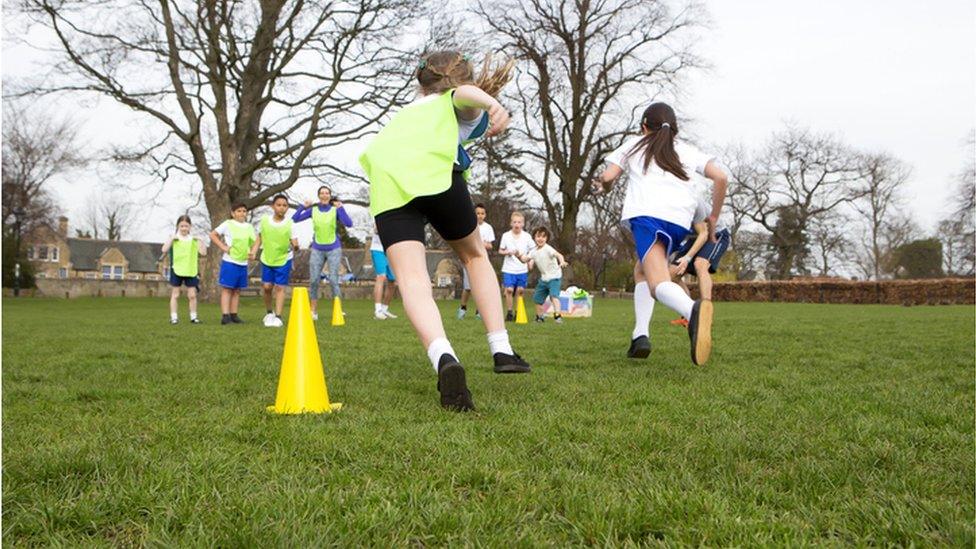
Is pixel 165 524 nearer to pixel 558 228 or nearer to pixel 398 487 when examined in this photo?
pixel 398 487

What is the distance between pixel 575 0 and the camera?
31922 millimetres

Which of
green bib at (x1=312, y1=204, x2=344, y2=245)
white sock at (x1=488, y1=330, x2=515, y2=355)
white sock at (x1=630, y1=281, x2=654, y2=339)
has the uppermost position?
green bib at (x1=312, y1=204, x2=344, y2=245)

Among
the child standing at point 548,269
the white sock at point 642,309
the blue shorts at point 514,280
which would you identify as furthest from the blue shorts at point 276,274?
the white sock at point 642,309

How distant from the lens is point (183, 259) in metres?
11.6

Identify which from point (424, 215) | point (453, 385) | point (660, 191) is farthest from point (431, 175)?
point (660, 191)

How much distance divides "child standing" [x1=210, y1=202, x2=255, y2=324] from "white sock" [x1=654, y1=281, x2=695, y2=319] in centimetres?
780

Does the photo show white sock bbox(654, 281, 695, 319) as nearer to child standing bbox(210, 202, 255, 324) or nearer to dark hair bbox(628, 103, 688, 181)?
dark hair bbox(628, 103, 688, 181)

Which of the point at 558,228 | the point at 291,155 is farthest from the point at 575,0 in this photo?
the point at 291,155

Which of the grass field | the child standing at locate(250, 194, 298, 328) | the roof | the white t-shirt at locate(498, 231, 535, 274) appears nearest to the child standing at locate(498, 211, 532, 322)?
the white t-shirt at locate(498, 231, 535, 274)

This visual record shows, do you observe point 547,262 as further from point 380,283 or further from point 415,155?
point 415,155

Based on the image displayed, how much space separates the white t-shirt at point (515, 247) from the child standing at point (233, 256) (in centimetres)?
409

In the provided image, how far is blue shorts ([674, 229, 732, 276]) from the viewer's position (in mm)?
5691

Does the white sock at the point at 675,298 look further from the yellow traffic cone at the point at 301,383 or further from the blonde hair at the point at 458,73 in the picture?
the yellow traffic cone at the point at 301,383

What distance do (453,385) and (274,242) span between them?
28.4 ft
